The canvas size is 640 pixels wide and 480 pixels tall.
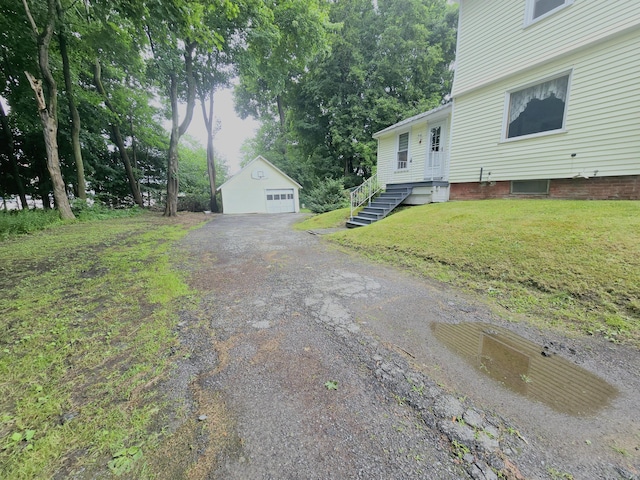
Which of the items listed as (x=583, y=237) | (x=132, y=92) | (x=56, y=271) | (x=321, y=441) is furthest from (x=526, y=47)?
(x=132, y=92)

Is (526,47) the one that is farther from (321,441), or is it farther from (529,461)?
(321,441)

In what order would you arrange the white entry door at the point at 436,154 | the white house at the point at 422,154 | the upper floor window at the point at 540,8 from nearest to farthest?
1. the upper floor window at the point at 540,8
2. the white house at the point at 422,154
3. the white entry door at the point at 436,154

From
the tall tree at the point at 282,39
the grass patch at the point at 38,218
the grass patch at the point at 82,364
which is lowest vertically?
the grass patch at the point at 82,364

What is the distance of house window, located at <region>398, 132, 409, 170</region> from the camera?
11.3 m

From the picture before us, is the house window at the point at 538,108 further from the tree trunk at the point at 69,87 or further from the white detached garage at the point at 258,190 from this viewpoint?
the white detached garage at the point at 258,190

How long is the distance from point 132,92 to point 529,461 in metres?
22.6

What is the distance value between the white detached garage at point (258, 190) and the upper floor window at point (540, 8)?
56.5 ft

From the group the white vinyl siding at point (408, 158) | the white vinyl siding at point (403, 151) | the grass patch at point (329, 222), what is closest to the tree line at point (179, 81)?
the white vinyl siding at point (408, 158)

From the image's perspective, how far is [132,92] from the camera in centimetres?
1641

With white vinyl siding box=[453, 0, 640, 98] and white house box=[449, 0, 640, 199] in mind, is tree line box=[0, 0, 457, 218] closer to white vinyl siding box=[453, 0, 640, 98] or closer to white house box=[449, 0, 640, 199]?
white vinyl siding box=[453, 0, 640, 98]

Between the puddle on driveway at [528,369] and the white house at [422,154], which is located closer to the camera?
the puddle on driveway at [528,369]

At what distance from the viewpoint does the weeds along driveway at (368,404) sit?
4.44ft

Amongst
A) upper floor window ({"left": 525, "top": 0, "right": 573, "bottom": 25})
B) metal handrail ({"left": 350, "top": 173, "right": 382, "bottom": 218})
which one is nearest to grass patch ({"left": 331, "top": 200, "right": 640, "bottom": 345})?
upper floor window ({"left": 525, "top": 0, "right": 573, "bottom": 25})

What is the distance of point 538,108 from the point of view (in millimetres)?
6887
